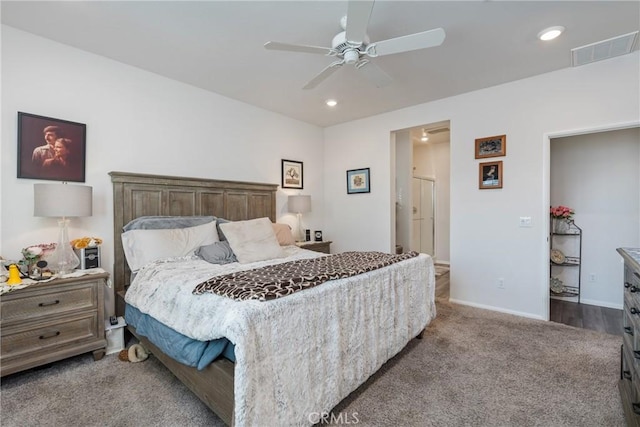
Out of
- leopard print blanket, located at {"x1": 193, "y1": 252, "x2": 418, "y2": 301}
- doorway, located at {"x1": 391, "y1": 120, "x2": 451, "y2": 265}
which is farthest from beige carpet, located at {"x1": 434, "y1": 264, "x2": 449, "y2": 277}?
leopard print blanket, located at {"x1": 193, "y1": 252, "x2": 418, "y2": 301}

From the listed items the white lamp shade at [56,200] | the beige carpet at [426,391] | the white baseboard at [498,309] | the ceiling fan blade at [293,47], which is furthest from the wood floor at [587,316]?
the white lamp shade at [56,200]

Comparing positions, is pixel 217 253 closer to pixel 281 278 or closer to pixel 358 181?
pixel 281 278

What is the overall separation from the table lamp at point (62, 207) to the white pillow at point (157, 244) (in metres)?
0.37

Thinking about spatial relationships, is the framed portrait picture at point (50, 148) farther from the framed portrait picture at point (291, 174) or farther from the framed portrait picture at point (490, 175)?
the framed portrait picture at point (490, 175)

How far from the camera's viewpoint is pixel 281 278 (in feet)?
5.71

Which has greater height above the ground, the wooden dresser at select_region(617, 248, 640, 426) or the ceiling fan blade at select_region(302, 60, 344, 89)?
the ceiling fan blade at select_region(302, 60, 344, 89)

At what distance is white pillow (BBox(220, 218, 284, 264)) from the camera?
9.16 ft

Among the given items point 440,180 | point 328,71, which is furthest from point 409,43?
point 440,180

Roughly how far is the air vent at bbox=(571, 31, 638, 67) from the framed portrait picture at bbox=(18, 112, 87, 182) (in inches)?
177

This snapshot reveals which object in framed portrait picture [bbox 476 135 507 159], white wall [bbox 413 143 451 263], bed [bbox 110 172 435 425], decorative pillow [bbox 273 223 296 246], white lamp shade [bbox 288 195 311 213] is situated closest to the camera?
bed [bbox 110 172 435 425]

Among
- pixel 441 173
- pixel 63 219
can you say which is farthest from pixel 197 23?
pixel 441 173

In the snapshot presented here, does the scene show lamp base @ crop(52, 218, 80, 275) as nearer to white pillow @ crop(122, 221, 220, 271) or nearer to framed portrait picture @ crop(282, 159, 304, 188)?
white pillow @ crop(122, 221, 220, 271)

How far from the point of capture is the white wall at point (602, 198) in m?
3.48

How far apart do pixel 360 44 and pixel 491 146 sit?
7.65ft
